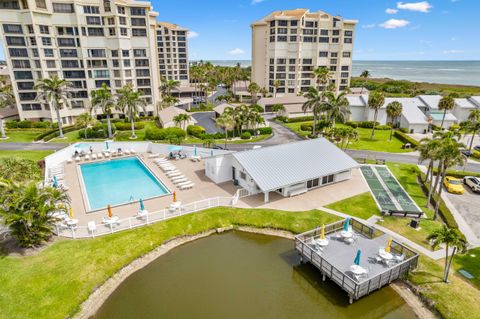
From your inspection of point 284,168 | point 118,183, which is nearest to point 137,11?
point 118,183

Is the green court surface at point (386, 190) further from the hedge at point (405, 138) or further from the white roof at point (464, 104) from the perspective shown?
the white roof at point (464, 104)

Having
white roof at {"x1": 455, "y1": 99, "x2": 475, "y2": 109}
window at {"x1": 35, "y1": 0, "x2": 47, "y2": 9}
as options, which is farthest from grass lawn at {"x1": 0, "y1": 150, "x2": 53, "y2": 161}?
white roof at {"x1": 455, "y1": 99, "x2": 475, "y2": 109}

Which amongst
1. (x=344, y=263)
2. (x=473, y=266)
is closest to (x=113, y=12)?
(x=344, y=263)

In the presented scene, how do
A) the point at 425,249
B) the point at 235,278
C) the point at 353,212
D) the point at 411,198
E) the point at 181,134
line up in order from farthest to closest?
the point at 181,134 → the point at 411,198 → the point at 353,212 → the point at 425,249 → the point at 235,278

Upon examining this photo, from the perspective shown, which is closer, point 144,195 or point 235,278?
point 235,278

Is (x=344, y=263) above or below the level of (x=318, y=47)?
below

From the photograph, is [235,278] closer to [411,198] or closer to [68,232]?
[68,232]
